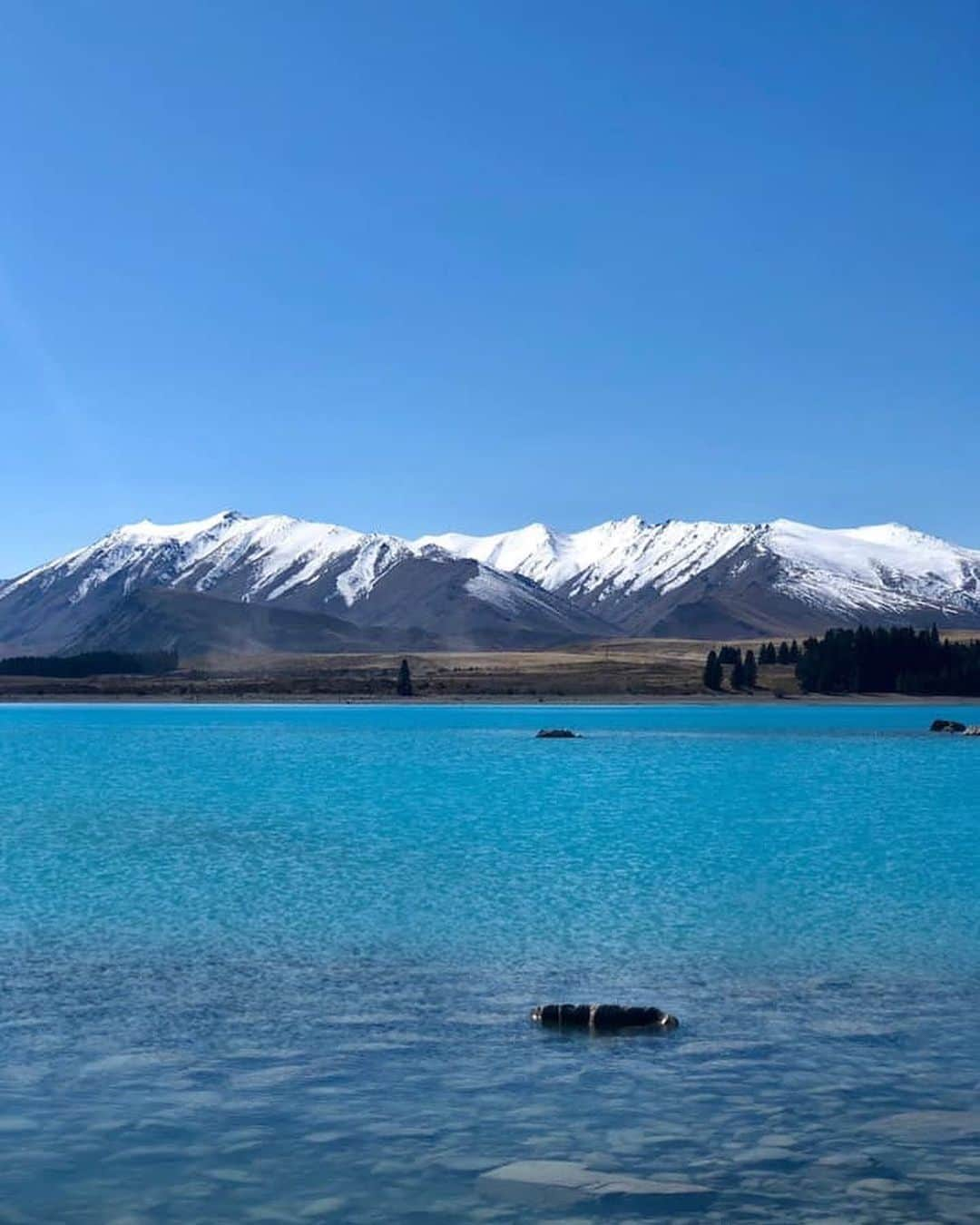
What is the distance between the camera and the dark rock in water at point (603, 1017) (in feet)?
70.1

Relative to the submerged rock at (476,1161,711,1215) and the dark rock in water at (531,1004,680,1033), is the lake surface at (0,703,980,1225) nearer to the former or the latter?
the submerged rock at (476,1161,711,1215)

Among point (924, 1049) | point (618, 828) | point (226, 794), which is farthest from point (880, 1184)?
point (226, 794)

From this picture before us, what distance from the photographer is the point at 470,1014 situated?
73.4 ft

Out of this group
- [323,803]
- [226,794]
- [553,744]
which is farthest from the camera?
[553,744]

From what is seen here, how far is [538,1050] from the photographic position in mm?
20078

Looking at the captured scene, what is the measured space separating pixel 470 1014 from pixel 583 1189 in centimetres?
782

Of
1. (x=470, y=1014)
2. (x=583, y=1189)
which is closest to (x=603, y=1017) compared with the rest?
(x=470, y=1014)

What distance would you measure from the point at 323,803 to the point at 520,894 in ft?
96.3

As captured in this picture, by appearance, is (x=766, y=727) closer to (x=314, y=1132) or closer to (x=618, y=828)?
(x=618, y=828)

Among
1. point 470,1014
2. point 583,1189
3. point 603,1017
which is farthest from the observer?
point 470,1014

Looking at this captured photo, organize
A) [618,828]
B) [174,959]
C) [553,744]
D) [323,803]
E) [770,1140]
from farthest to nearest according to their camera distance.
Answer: [553,744], [323,803], [618,828], [174,959], [770,1140]

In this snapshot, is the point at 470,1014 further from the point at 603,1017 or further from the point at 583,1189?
the point at 583,1189

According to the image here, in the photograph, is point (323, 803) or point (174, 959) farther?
point (323, 803)

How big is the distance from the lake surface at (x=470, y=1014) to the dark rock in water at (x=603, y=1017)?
39cm
